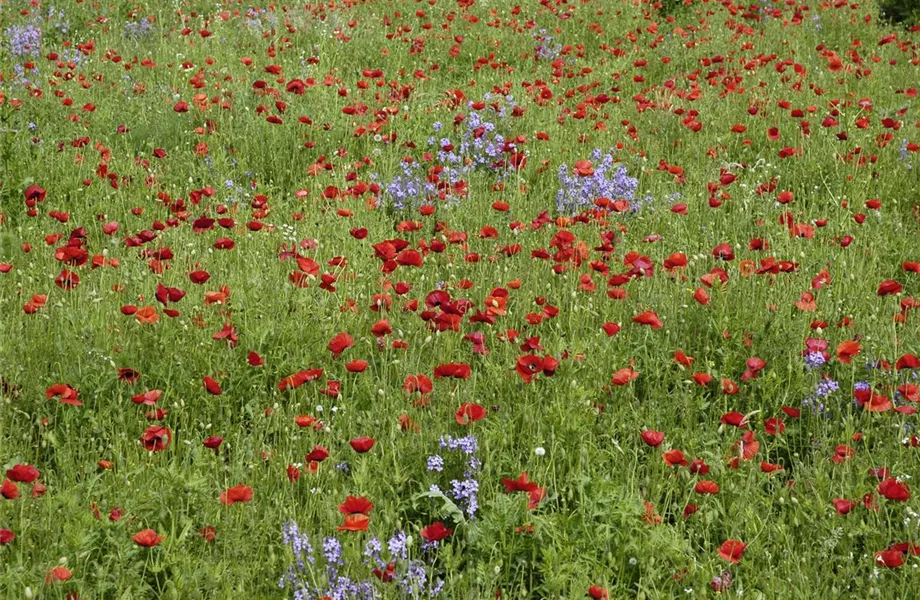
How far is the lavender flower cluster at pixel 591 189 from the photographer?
5363 millimetres

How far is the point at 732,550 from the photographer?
2494mm

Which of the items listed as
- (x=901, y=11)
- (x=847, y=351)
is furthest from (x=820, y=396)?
(x=901, y=11)

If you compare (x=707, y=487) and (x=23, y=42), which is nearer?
(x=707, y=487)

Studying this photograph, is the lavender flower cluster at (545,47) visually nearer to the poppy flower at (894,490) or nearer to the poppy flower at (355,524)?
the poppy flower at (894,490)

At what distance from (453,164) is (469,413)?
11.1 feet

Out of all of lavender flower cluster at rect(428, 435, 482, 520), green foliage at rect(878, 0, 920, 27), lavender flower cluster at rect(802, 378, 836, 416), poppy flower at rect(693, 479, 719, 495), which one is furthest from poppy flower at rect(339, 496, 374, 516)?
green foliage at rect(878, 0, 920, 27)

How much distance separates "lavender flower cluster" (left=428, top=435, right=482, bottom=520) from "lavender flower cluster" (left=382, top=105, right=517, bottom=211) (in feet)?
8.14

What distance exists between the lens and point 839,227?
5031mm

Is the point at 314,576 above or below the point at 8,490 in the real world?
below

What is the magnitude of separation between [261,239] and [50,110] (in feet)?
8.96

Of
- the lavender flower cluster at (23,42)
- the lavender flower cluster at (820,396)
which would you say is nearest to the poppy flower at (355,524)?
the lavender flower cluster at (820,396)

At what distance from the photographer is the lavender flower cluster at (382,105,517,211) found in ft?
17.9

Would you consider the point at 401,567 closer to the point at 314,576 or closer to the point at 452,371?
the point at 314,576

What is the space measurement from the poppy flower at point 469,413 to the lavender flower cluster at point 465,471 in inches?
2.1
